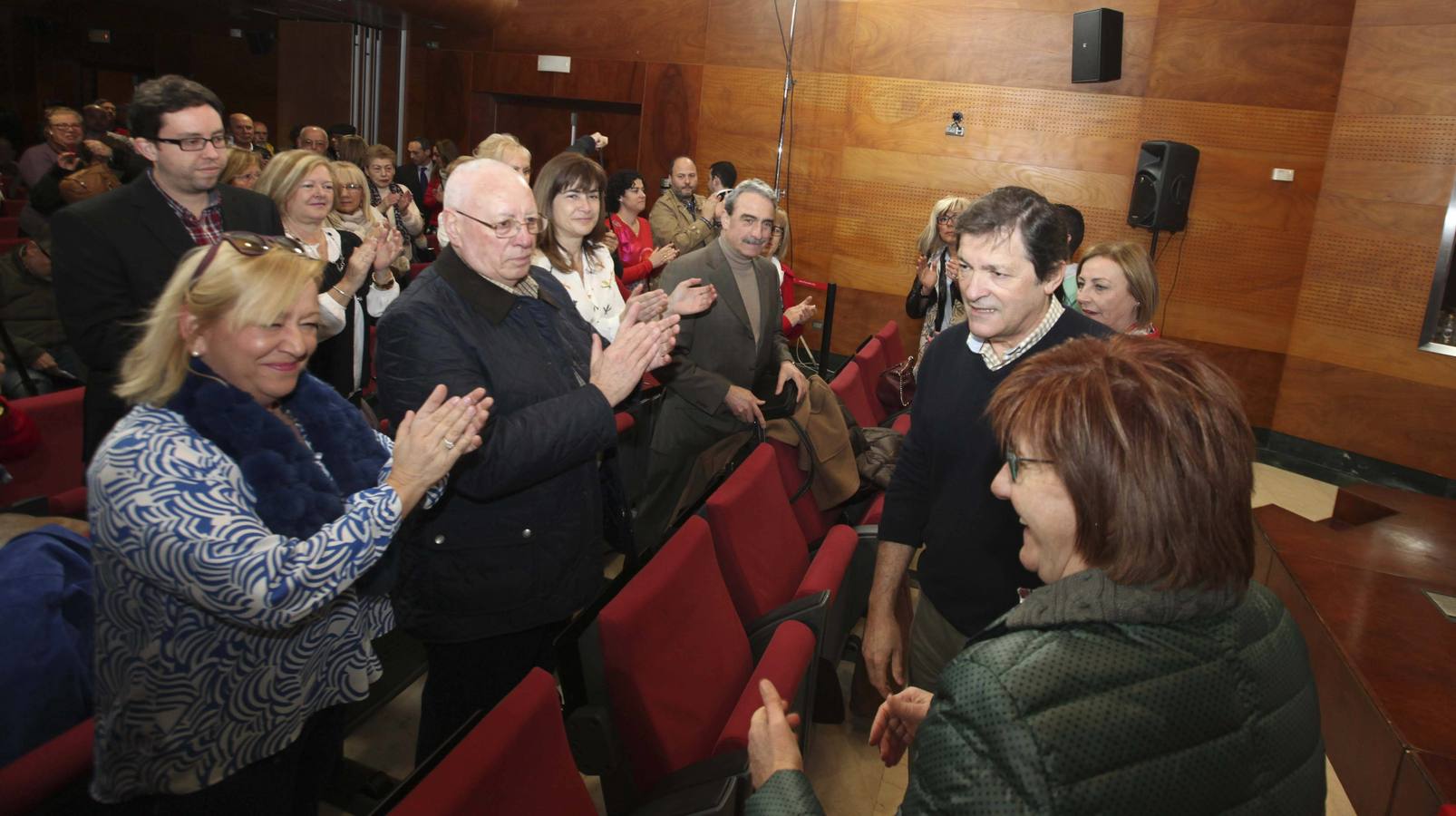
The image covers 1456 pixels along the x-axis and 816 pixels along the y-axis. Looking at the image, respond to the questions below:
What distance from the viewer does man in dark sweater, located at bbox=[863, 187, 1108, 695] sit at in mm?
1896

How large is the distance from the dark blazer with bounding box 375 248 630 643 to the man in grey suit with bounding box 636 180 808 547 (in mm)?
1159

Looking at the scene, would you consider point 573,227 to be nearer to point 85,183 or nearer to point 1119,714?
point 1119,714

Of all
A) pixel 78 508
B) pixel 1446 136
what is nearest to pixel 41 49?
pixel 78 508

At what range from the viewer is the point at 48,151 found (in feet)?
22.7

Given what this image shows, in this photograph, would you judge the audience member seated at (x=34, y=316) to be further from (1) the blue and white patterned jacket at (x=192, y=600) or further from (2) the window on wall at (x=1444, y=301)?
(2) the window on wall at (x=1444, y=301)

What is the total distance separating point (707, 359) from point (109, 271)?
1.87m

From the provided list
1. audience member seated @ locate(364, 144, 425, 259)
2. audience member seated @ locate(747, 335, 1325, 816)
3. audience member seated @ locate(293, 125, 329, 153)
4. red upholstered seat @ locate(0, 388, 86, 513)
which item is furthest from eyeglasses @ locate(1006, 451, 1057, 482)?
audience member seated @ locate(293, 125, 329, 153)

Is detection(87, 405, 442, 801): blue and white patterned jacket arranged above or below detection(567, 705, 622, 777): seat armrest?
above

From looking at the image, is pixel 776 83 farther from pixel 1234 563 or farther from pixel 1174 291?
pixel 1234 563

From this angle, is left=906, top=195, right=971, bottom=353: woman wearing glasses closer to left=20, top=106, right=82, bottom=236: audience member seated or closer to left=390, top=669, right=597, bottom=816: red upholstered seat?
left=390, top=669, right=597, bottom=816: red upholstered seat

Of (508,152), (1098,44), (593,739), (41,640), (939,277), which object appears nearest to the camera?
→ (41,640)

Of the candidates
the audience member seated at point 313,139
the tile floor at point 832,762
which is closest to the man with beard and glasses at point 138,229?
the tile floor at point 832,762

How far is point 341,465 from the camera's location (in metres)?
1.70

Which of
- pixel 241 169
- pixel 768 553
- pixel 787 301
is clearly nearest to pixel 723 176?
pixel 787 301
